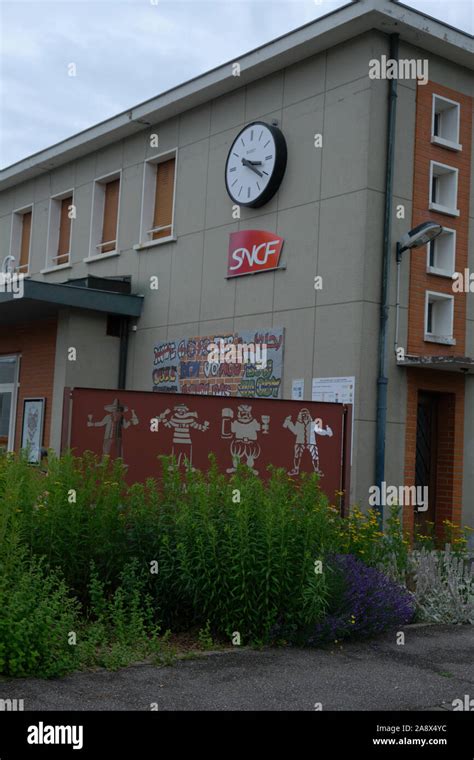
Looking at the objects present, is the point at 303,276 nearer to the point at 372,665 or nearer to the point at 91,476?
the point at 91,476

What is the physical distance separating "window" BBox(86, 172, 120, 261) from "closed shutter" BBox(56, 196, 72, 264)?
1287 millimetres

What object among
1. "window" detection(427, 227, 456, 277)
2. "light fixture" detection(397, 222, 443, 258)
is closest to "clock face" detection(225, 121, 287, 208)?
"light fixture" detection(397, 222, 443, 258)

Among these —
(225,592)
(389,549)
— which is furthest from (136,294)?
(225,592)

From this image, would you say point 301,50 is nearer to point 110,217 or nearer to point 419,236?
point 419,236

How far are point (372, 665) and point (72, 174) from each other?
16.5 meters

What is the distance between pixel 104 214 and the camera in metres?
20.2

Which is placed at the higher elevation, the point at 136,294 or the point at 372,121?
the point at 372,121

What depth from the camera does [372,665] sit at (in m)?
6.92

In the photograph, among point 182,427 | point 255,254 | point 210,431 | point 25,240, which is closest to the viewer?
point 182,427

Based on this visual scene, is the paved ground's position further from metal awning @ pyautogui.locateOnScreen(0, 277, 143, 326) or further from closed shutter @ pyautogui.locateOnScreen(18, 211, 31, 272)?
closed shutter @ pyautogui.locateOnScreen(18, 211, 31, 272)

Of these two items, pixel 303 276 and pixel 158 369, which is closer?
pixel 303 276

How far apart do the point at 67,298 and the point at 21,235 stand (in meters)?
7.54

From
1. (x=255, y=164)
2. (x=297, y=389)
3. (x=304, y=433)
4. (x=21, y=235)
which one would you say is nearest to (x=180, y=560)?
(x=304, y=433)

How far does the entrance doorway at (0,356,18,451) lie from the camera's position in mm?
19375
